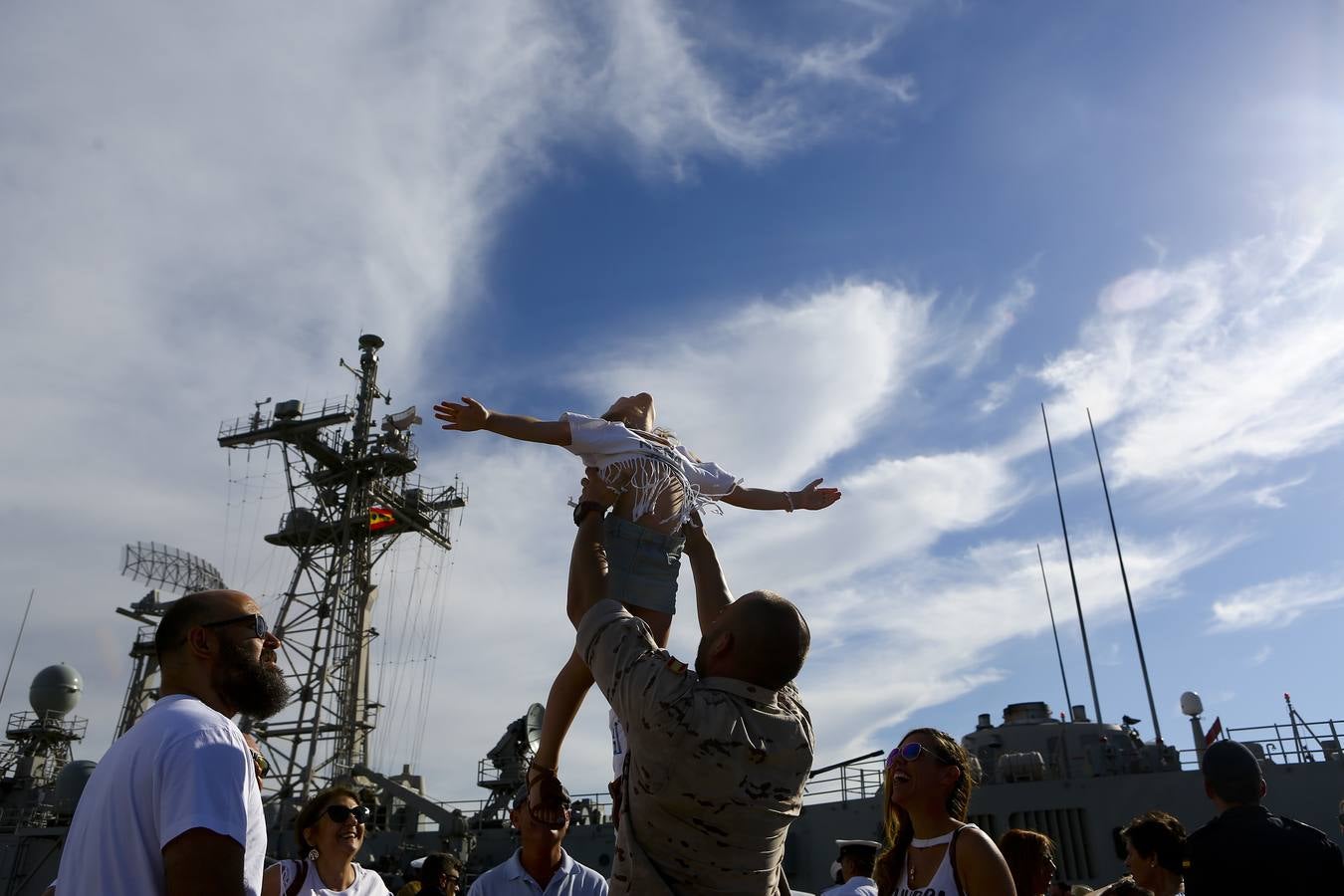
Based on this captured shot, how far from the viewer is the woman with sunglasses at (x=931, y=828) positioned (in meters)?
2.98

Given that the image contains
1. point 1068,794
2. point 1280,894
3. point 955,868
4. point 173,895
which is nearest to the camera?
point 173,895

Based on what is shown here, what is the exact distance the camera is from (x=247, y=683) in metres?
2.62

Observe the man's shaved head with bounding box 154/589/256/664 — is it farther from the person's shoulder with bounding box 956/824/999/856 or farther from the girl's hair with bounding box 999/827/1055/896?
the girl's hair with bounding box 999/827/1055/896

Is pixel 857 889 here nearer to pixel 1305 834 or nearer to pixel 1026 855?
pixel 1026 855

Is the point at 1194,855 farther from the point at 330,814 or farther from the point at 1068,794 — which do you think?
the point at 1068,794

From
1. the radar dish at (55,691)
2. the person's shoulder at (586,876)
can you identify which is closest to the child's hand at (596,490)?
the person's shoulder at (586,876)

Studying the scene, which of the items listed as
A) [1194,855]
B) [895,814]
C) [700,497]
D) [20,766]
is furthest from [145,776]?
[20,766]

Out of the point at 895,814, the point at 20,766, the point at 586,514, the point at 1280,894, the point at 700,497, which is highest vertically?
the point at 20,766

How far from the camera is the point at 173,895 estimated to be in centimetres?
211

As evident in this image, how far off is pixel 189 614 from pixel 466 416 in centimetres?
112

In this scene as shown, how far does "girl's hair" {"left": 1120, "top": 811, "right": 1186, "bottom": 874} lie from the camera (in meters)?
4.46

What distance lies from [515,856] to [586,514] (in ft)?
7.64

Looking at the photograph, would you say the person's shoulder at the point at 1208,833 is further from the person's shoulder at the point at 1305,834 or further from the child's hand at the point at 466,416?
the child's hand at the point at 466,416

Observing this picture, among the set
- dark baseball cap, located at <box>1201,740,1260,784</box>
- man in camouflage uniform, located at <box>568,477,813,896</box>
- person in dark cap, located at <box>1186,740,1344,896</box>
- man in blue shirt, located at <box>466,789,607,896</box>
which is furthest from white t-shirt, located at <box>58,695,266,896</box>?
dark baseball cap, located at <box>1201,740,1260,784</box>
